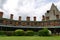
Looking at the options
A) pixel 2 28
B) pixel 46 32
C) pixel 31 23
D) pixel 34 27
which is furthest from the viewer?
pixel 31 23

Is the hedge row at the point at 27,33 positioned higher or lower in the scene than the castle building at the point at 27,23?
lower

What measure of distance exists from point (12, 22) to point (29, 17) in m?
6.82

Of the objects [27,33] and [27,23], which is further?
[27,23]

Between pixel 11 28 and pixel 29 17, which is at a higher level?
pixel 29 17

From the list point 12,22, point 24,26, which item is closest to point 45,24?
point 24,26

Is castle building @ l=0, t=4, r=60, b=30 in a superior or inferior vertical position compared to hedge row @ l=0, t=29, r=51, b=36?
superior

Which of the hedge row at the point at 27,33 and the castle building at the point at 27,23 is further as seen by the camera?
the castle building at the point at 27,23

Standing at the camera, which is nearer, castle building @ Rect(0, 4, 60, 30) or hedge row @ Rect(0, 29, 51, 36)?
hedge row @ Rect(0, 29, 51, 36)

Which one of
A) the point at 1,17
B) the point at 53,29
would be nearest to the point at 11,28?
the point at 1,17

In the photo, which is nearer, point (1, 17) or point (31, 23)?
point (1, 17)

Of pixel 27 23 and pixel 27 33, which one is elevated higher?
pixel 27 23

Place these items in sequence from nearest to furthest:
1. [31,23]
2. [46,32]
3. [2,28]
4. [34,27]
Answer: [46,32] < [2,28] < [34,27] < [31,23]

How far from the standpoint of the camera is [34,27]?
55031 mm

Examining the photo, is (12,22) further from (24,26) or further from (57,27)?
(57,27)
